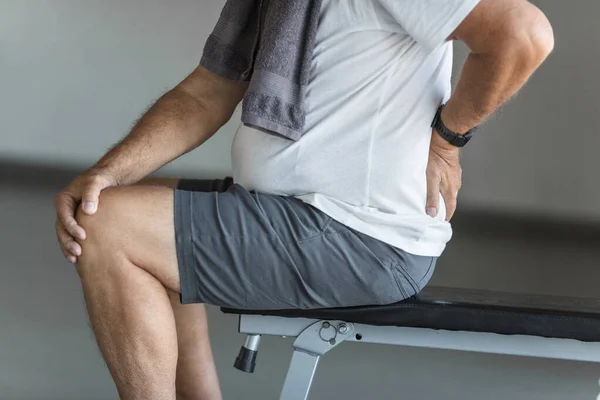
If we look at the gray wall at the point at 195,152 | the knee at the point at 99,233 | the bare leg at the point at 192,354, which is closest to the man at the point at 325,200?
the knee at the point at 99,233

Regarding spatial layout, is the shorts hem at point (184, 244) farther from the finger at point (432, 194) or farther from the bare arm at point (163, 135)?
the finger at point (432, 194)

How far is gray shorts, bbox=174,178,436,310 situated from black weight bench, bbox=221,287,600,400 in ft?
0.20

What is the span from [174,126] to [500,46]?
59 centimetres

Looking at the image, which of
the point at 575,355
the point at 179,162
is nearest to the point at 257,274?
the point at 575,355

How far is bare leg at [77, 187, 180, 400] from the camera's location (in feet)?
3.52

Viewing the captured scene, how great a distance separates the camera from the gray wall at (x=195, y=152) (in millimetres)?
2119

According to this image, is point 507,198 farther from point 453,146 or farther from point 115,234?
point 115,234

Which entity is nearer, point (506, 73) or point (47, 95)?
point (506, 73)

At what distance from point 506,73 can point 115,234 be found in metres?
0.61

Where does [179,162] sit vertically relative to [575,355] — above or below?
above

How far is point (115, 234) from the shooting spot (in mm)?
1078

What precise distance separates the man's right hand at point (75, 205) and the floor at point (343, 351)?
0.87 meters

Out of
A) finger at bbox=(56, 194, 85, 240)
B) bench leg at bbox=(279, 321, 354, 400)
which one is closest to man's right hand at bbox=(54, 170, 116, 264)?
finger at bbox=(56, 194, 85, 240)

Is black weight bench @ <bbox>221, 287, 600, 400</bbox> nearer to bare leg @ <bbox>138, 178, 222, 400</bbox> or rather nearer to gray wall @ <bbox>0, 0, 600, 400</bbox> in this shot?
bare leg @ <bbox>138, 178, 222, 400</bbox>
